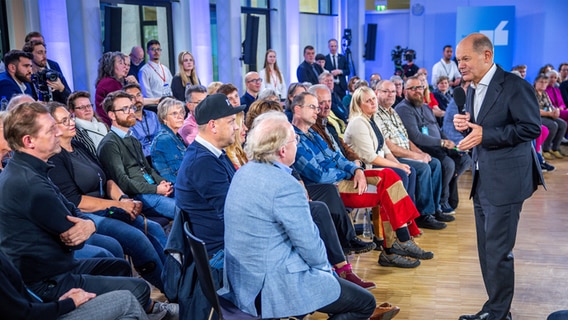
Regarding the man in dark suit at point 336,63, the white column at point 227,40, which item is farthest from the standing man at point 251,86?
the man in dark suit at point 336,63

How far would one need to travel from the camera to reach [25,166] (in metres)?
2.48

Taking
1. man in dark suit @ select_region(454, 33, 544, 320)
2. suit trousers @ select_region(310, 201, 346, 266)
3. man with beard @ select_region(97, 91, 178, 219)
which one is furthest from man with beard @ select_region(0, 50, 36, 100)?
man in dark suit @ select_region(454, 33, 544, 320)

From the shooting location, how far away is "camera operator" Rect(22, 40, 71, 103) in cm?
480

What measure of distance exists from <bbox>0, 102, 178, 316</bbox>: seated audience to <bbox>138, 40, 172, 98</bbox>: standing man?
425cm

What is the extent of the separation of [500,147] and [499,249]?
52 cm

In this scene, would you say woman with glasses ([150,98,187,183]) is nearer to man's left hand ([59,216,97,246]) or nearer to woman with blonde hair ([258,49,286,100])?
man's left hand ([59,216,97,246])

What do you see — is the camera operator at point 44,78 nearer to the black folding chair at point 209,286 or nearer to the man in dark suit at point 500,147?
the black folding chair at point 209,286

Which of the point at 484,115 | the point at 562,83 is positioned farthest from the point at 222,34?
the point at 484,115

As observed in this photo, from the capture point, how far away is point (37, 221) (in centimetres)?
242

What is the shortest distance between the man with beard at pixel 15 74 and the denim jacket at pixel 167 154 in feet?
4.22

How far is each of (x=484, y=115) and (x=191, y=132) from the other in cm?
222

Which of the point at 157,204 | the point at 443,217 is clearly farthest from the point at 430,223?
the point at 157,204

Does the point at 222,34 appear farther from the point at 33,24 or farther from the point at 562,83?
the point at 562,83

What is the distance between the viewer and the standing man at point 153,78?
678cm
